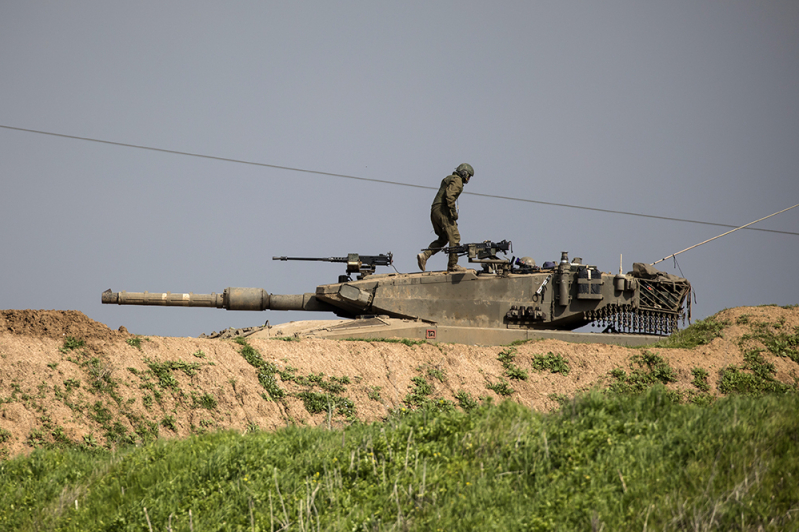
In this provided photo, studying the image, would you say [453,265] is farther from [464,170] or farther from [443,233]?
[464,170]

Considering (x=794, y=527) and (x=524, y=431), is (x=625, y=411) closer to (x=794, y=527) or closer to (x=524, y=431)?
(x=524, y=431)

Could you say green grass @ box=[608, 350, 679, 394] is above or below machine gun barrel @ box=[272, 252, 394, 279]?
below

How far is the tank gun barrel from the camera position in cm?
1694

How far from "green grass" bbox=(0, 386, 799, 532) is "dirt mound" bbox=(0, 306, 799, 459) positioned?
230 centimetres

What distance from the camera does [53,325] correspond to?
12695mm

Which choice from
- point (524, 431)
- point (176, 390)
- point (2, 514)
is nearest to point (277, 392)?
point (176, 390)

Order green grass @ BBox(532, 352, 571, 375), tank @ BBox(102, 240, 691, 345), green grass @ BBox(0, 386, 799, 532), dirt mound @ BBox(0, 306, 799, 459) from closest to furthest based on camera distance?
green grass @ BBox(0, 386, 799, 532), dirt mound @ BBox(0, 306, 799, 459), green grass @ BBox(532, 352, 571, 375), tank @ BBox(102, 240, 691, 345)

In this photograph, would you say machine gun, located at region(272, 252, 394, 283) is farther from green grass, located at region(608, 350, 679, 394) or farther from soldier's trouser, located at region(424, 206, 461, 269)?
green grass, located at region(608, 350, 679, 394)

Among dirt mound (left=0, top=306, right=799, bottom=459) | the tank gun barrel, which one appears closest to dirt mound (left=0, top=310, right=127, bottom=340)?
→ dirt mound (left=0, top=306, right=799, bottom=459)

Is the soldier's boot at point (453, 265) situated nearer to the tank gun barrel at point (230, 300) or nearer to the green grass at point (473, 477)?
the tank gun barrel at point (230, 300)

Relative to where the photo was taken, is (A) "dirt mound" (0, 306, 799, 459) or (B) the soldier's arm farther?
(B) the soldier's arm

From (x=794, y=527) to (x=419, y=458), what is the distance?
11.0ft

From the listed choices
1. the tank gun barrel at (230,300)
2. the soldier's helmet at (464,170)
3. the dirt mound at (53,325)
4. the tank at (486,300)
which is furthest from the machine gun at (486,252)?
the dirt mound at (53,325)

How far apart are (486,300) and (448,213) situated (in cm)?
233
